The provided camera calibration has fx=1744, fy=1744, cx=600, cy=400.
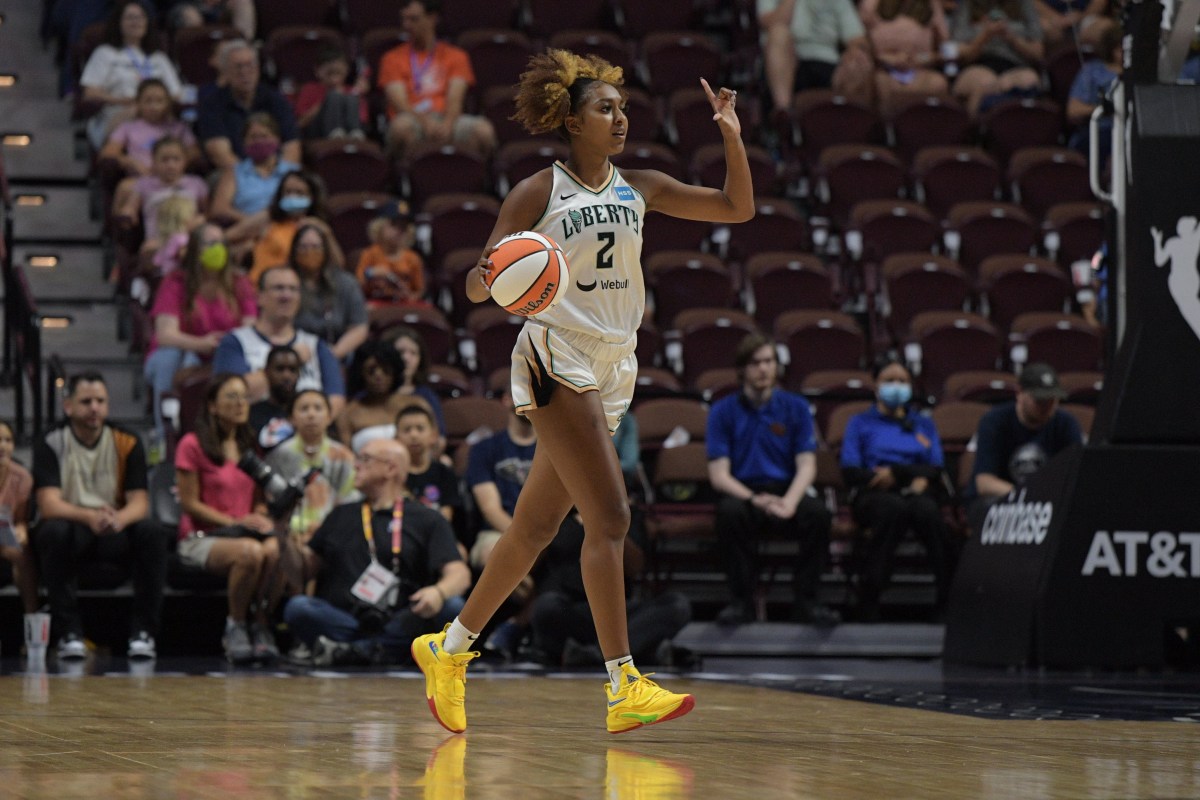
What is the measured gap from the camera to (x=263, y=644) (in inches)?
335

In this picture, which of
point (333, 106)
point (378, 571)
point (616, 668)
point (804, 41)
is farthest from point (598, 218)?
point (804, 41)

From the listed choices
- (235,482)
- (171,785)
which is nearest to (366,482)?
(235,482)

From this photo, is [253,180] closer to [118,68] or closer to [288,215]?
[288,215]

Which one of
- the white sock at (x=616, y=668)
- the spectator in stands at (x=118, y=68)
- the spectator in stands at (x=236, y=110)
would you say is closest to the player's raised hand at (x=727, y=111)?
the white sock at (x=616, y=668)

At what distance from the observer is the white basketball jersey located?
4.92 meters

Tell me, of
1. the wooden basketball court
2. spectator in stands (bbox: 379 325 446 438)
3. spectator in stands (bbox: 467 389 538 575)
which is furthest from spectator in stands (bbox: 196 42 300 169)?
the wooden basketball court

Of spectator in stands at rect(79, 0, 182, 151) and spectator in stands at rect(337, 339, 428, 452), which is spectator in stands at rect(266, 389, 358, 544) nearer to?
spectator in stands at rect(337, 339, 428, 452)

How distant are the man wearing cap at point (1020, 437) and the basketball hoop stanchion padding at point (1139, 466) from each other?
1123 millimetres

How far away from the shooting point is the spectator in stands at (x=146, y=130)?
38.0ft

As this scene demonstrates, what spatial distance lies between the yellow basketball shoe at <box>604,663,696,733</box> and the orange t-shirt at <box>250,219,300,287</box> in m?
6.28

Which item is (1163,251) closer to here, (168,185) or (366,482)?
(366,482)

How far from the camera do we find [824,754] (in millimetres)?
4410

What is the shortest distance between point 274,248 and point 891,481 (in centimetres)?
396

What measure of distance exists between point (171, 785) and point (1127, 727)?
298cm
